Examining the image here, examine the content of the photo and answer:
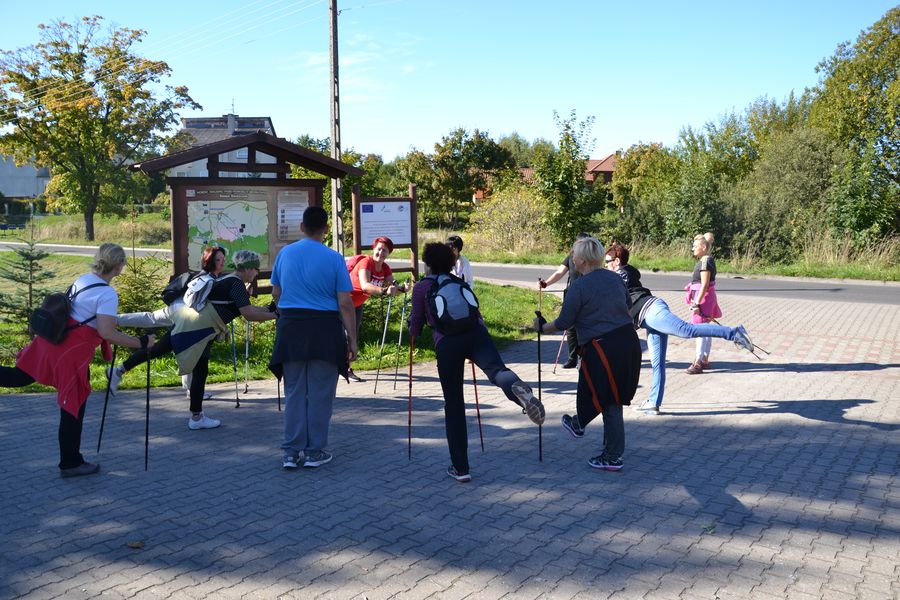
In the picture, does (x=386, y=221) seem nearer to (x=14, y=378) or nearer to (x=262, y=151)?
(x=262, y=151)

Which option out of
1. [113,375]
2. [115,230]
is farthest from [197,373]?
[115,230]

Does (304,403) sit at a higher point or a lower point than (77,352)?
lower

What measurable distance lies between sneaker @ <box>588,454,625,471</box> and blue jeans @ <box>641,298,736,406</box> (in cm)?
141

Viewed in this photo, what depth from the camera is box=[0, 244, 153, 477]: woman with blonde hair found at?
5.34 m

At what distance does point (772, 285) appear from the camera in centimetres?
2172

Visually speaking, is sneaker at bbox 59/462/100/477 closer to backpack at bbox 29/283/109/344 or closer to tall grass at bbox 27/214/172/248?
backpack at bbox 29/283/109/344

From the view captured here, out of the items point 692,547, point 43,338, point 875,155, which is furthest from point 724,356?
point 875,155

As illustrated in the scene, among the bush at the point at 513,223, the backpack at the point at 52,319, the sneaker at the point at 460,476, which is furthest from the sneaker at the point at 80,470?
the bush at the point at 513,223

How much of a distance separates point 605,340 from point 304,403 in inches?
91.4

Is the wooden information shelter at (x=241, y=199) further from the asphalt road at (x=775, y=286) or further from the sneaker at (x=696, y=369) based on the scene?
the asphalt road at (x=775, y=286)

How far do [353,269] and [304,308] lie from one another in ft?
9.25

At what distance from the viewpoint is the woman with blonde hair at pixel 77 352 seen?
5.34 meters

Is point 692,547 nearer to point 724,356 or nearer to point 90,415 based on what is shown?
point 90,415

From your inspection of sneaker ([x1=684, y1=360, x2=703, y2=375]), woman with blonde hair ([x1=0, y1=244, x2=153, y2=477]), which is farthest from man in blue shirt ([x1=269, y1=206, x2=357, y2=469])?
sneaker ([x1=684, y1=360, x2=703, y2=375])
